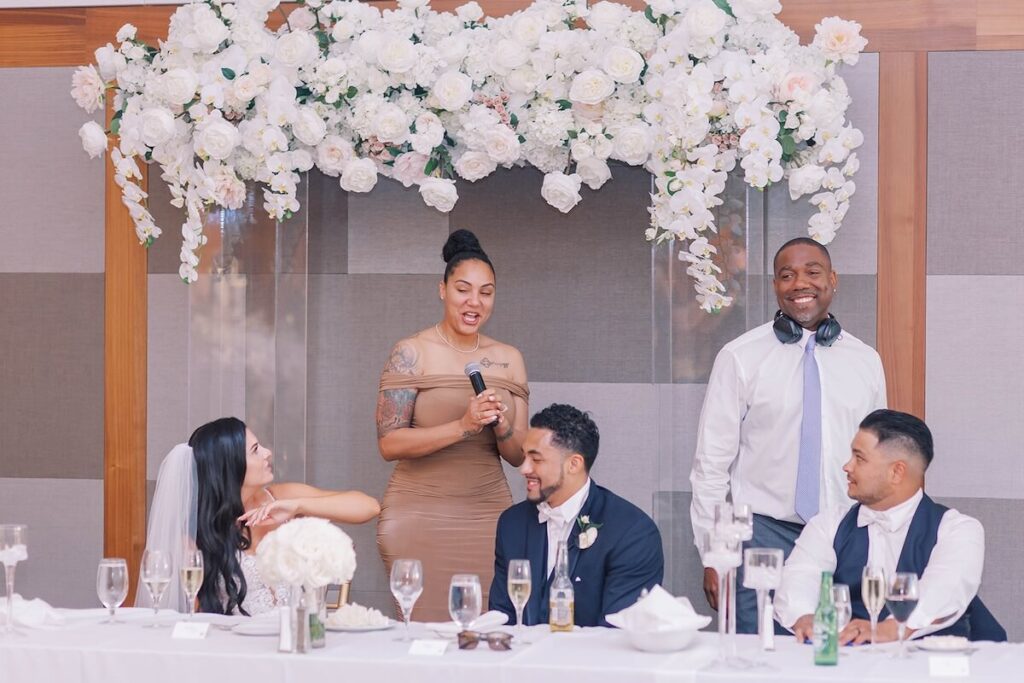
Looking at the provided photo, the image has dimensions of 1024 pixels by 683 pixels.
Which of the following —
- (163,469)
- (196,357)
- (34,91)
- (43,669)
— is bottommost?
(43,669)

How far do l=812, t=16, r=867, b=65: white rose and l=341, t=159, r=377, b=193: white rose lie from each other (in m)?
1.49

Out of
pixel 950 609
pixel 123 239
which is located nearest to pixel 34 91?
Answer: pixel 123 239

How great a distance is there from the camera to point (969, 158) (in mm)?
4844

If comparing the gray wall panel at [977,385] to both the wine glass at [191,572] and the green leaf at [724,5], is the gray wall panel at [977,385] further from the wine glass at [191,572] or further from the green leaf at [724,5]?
the wine glass at [191,572]

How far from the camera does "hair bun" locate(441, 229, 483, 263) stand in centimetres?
461

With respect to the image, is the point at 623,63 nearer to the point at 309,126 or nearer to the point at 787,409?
the point at 309,126

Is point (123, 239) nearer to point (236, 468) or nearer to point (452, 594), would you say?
point (236, 468)

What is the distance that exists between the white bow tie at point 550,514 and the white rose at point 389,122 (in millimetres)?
1375

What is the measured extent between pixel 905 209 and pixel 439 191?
166 centimetres

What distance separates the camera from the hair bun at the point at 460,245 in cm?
461

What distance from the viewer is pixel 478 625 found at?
3.01 metres

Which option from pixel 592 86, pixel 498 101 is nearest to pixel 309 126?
pixel 498 101

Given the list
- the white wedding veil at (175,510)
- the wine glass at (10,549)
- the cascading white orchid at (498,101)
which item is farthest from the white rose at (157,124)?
the wine glass at (10,549)

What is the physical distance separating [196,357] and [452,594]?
240 centimetres
